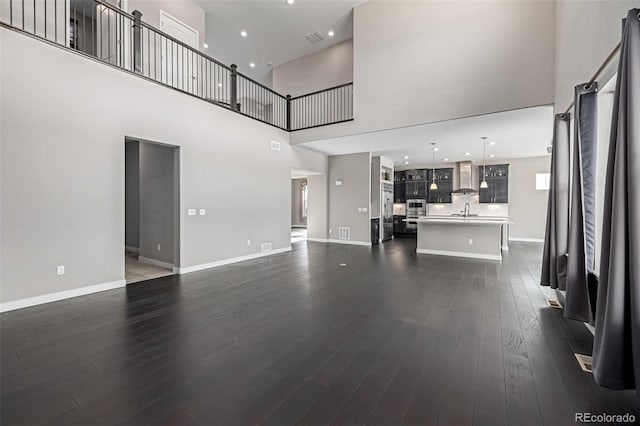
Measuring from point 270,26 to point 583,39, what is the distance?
6628 mm

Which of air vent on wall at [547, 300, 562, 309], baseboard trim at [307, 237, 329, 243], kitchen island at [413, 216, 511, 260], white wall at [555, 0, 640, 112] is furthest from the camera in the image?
baseboard trim at [307, 237, 329, 243]

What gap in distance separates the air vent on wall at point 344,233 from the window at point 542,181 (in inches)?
277

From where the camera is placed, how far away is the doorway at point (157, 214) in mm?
5102

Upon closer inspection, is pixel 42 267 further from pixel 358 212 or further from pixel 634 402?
pixel 358 212

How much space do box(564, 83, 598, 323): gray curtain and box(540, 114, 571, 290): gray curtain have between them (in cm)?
55

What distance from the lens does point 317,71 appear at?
873 centimetres

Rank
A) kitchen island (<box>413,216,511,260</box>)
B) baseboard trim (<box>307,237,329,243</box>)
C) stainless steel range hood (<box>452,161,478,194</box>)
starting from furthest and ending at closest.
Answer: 1. stainless steel range hood (<box>452,161,478,194</box>)
2. baseboard trim (<box>307,237,329,243</box>)
3. kitchen island (<box>413,216,511,260</box>)

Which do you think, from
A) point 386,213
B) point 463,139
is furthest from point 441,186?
point 463,139

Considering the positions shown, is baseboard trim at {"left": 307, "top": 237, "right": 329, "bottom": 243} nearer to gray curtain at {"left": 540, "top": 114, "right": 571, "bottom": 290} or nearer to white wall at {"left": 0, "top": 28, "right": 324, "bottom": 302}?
white wall at {"left": 0, "top": 28, "right": 324, "bottom": 302}

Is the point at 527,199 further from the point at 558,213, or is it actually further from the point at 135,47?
the point at 135,47

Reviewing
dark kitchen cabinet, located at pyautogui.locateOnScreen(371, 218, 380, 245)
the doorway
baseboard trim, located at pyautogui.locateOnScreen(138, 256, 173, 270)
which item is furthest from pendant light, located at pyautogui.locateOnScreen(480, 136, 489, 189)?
baseboard trim, located at pyautogui.locateOnScreen(138, 256, 173, 270)

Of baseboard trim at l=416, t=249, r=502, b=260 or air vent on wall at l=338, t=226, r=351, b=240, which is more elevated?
air vent on wall at l=338, t=226, r=351, b=240

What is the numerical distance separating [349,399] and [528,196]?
36.5ft

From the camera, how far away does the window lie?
9586 mm
